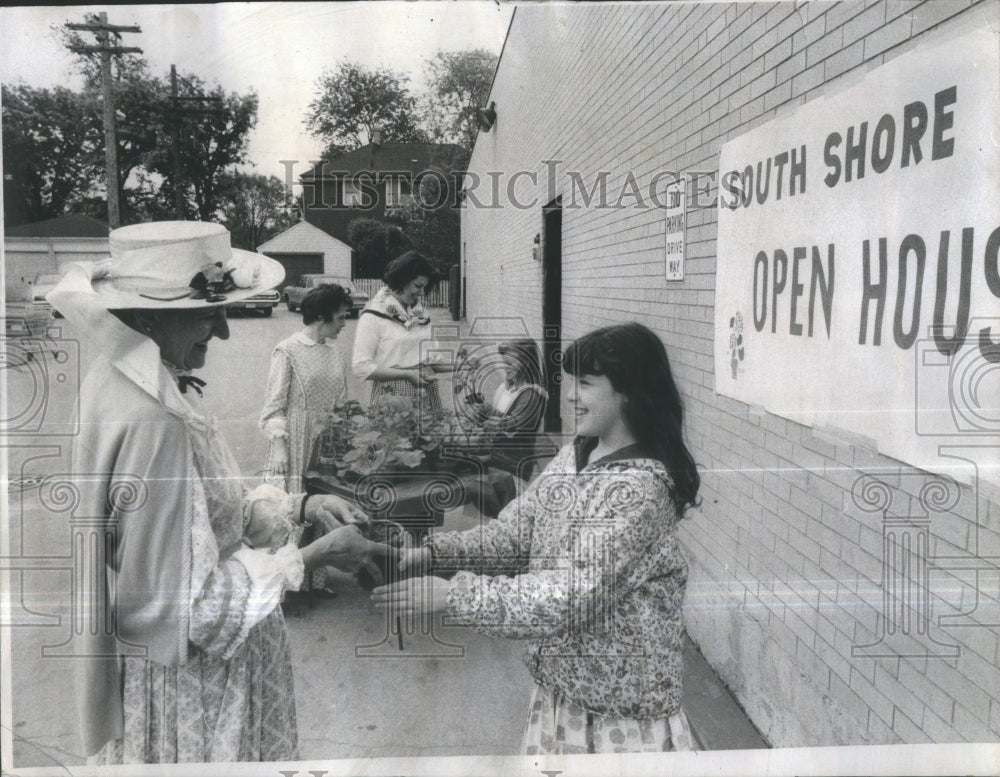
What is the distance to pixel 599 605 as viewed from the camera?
1.95 metres

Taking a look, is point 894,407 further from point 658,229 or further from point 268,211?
point 268,211

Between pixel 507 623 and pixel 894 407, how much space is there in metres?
1.13

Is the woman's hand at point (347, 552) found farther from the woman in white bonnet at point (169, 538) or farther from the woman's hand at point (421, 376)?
the woman's hand at point (421, 376)

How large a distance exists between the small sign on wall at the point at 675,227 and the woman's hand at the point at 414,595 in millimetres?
1182

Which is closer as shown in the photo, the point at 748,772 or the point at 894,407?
the point at 894,407

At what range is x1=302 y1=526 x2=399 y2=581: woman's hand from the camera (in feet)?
7.07

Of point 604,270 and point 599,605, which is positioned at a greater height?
point 604,270

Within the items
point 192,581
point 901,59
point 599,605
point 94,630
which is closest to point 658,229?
point 901,59

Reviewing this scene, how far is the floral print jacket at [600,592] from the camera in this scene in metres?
1.92

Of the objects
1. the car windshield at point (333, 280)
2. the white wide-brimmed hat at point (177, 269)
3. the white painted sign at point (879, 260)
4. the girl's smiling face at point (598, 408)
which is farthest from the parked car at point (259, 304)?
the white painted sign at point (879, 260)

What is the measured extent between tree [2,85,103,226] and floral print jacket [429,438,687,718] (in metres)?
1.54

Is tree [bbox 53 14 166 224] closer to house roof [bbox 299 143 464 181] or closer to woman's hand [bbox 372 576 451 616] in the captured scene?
house roof [bbox 299 143 464 181]

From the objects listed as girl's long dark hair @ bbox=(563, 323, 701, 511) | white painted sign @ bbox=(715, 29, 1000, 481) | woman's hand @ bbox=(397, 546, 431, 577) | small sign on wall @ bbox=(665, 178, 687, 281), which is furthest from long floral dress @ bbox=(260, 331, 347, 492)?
white painted sign @ bbox=(715, 29, 1000, 481)

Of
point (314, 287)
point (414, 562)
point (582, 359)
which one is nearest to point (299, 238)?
point (314, 287)
